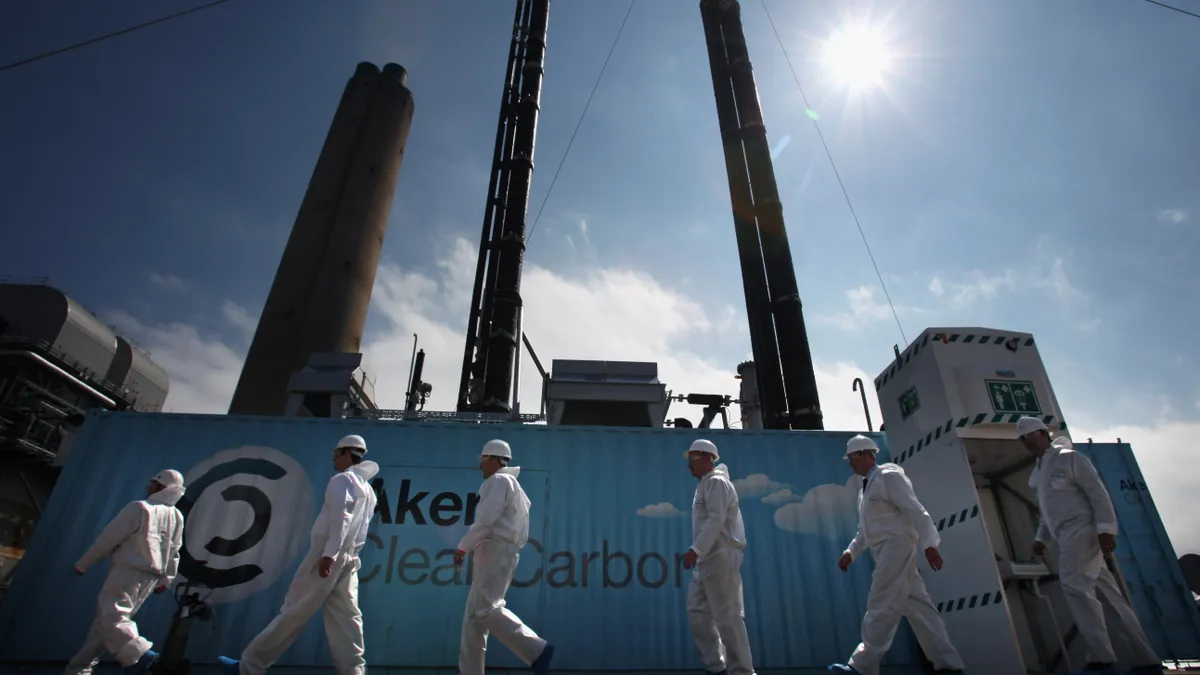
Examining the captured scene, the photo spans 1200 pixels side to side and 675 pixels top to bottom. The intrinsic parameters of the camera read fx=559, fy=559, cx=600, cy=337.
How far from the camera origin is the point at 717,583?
16.2 feet

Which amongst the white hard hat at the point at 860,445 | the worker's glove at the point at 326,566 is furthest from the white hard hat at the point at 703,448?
the worker's glove at the point at 326,566

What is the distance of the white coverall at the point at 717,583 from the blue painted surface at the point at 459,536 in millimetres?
1736

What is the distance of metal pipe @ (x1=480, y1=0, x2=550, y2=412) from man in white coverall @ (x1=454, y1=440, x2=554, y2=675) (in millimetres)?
8739

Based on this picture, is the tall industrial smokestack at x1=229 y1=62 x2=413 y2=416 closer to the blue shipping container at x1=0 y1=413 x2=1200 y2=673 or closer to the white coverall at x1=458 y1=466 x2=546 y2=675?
the blue shipping container at x1=0 y1=413 x2=1200 y2=673

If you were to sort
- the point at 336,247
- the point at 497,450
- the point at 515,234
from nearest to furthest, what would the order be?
the point at 497,450 < the point at 515,234 < the point at 336,247

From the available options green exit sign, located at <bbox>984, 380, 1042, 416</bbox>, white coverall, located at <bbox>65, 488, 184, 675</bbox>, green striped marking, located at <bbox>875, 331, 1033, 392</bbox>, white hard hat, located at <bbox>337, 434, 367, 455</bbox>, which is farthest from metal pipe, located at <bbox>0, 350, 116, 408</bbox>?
green exit sign, located at <bbox>984, 380, 1042, 416</bbox>

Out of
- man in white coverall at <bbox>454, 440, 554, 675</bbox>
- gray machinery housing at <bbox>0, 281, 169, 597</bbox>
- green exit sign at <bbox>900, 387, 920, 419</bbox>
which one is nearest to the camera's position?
man in white coverall at <bbox>454, 440, 554, 675</bbox>

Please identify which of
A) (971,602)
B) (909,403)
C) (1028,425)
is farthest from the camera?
(909,403)

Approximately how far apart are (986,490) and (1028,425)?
1574 millimetres

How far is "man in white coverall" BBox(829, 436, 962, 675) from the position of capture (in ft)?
15.0

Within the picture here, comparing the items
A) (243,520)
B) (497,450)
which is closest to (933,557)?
(497,450)

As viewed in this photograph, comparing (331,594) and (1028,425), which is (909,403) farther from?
(331,594)

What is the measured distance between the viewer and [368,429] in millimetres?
7324

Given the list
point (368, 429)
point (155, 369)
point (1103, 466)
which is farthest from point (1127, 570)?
point (155, 369)
